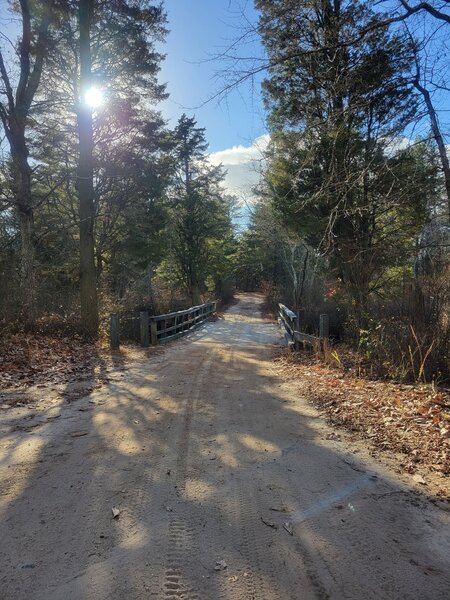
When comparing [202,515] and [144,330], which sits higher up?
[144,330]

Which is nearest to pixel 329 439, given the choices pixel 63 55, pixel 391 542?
pixel 391 542

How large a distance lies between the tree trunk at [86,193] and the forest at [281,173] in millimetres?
41

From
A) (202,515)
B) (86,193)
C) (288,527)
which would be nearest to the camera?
(288,527)

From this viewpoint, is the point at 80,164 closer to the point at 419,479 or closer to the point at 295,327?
the point at 295,327

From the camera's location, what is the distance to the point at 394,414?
16.7ft

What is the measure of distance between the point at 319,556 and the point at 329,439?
6.76ft

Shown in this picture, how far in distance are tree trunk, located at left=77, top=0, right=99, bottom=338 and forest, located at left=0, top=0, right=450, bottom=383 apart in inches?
1.6

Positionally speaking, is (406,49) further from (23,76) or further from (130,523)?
(23,76)

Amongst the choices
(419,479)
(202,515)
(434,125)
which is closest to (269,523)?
(202,515)

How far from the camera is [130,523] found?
2869mm

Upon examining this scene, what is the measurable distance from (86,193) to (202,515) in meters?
11.4

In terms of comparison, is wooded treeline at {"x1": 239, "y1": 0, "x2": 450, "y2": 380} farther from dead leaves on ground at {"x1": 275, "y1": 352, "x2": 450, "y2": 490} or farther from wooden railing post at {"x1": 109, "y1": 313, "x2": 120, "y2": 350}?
wooden railing post at {"x1": 109, "y1": 313, "x2": 120, "y2": 350}

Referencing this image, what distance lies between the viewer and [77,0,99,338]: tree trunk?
12032 millimetres

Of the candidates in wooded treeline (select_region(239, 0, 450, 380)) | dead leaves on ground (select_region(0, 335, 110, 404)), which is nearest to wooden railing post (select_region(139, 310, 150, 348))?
dead leaves on ground (select_region(0, 335, 110, 404))
